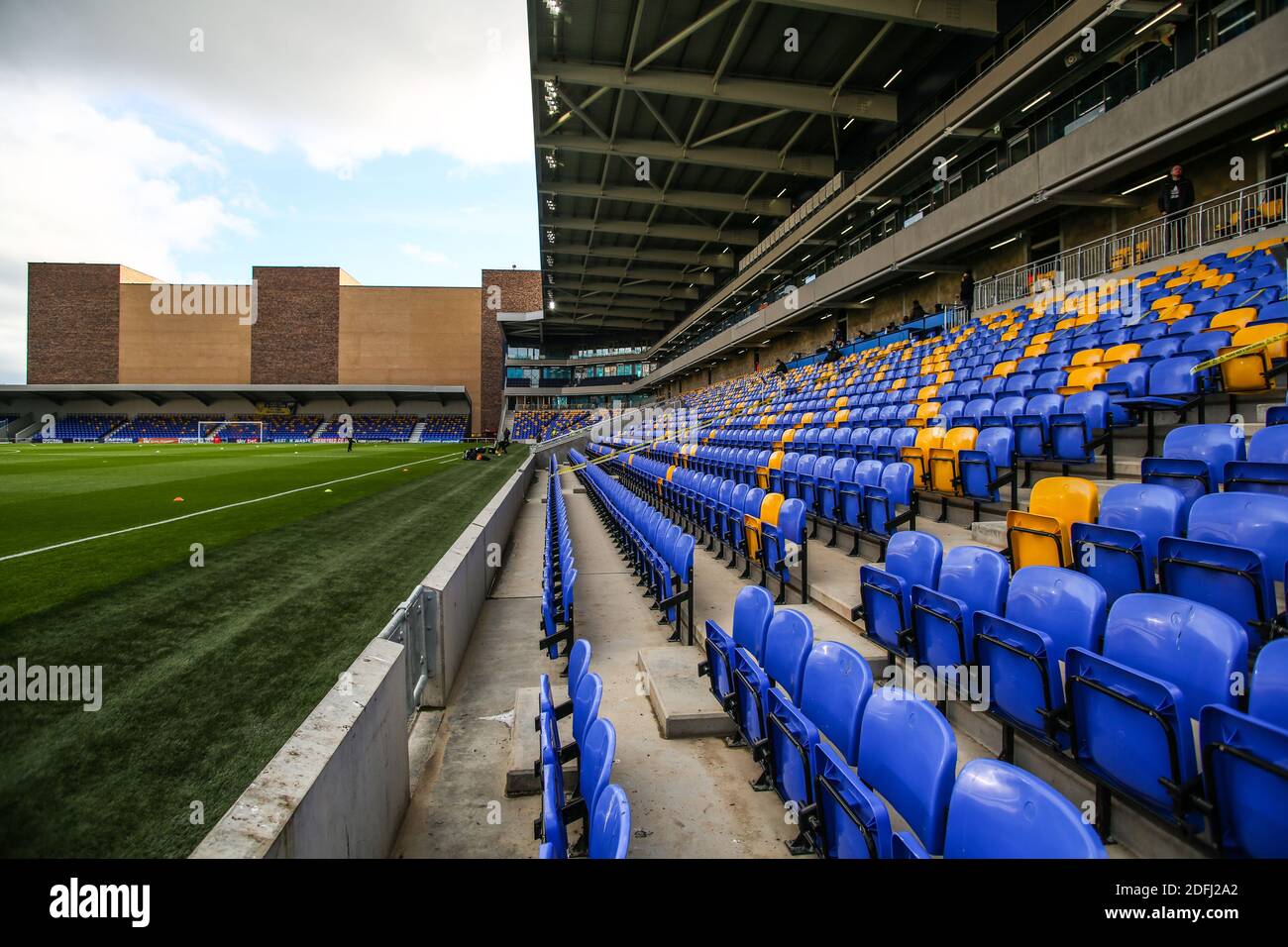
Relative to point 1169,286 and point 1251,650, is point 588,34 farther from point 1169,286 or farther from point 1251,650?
point 1251,650

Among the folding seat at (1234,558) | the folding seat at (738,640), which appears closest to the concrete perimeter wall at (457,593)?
the folding seat at (738,640)

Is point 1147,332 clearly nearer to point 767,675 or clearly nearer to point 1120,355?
point 1120,355

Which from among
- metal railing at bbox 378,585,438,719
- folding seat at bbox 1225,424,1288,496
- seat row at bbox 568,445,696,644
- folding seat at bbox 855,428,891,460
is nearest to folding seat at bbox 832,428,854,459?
folding seat at bbox 855,428,891,460

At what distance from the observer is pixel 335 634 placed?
4.13 m

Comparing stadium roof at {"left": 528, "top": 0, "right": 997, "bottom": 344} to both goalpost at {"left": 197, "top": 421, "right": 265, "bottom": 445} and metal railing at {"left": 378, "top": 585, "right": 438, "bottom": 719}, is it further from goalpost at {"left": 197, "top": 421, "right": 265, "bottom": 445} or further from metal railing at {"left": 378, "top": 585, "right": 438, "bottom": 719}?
goalpost at {"left": 197, "top": 421, "right": 265, "bottom": 445}

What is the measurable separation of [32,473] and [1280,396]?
22734mm

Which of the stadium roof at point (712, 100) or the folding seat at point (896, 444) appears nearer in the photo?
the folding seat at point (896, 444)

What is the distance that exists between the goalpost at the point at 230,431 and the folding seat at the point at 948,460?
4891 centimetres

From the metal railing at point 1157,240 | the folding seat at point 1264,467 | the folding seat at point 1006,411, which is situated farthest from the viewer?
the metal railing at point 1157,240

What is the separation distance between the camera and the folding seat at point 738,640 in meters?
3.12

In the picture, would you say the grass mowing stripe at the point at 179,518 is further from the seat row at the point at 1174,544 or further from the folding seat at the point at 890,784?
the seat row at the point at 1174,544

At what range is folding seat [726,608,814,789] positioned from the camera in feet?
8.72

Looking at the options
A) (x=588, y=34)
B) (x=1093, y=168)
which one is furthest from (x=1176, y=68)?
(x=588, y=34)

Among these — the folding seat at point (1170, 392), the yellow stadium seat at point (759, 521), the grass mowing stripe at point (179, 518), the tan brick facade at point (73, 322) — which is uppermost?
the tan brick facade at point (73, 322)
